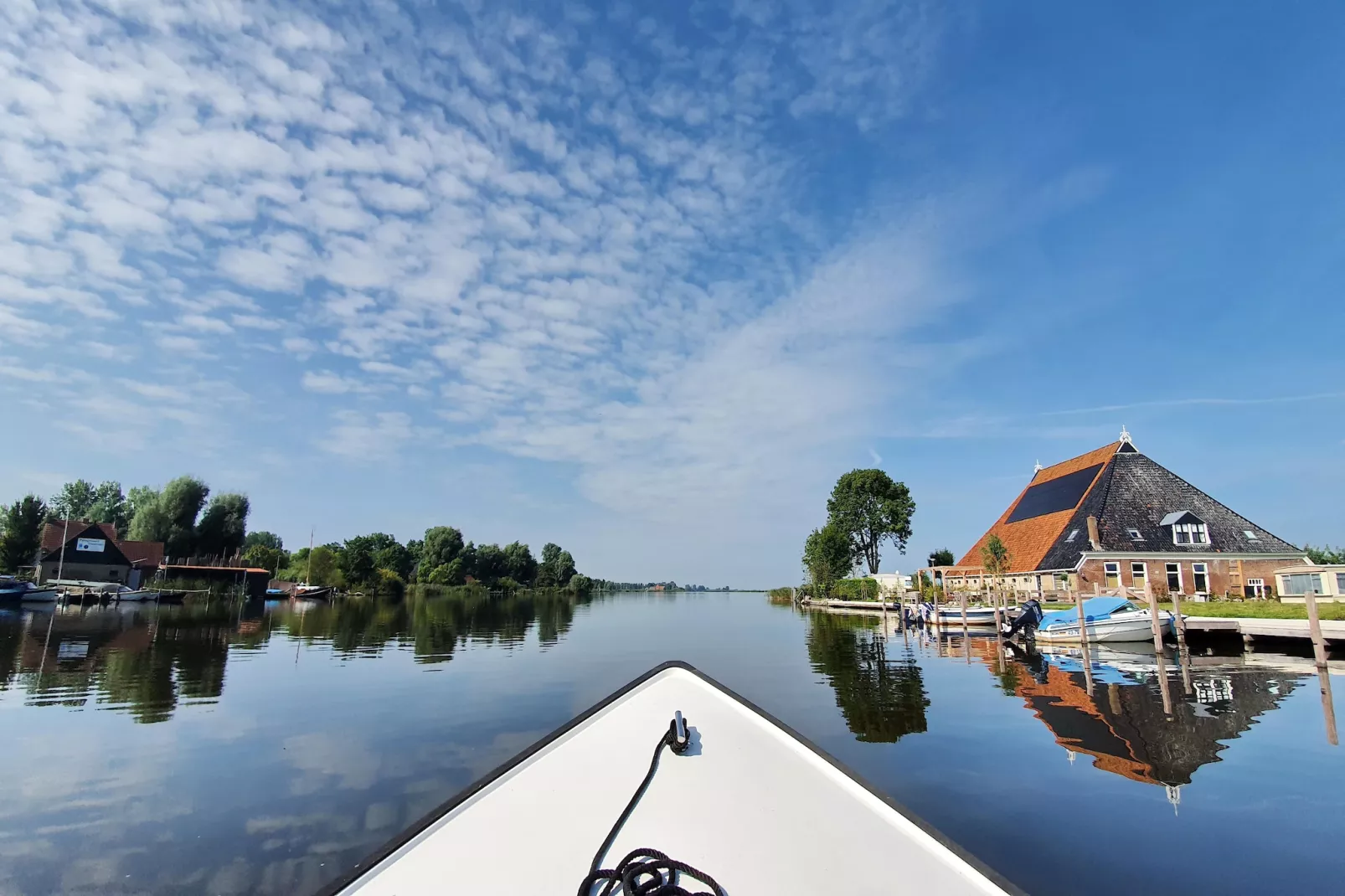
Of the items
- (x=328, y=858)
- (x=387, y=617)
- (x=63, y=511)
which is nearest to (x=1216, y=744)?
(x=328, y=858)

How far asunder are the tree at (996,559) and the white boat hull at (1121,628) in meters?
12.2

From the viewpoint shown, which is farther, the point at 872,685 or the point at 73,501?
the point at 73,501

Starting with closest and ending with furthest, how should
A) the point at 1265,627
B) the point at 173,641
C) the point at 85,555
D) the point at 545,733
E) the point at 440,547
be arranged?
1. the point at 545,733
2. the point at 1265,627
3. the point at 173,641
4. the point at 85,555
5. the point at 440,547

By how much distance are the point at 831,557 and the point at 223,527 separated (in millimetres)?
61558

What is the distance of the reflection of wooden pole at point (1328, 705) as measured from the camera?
10234 mm

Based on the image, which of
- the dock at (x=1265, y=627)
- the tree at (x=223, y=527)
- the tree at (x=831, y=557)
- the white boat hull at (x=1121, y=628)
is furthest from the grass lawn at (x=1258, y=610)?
the tree at (x=223, y=527)

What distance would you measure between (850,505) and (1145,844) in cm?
5737

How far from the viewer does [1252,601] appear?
24734 millimetres

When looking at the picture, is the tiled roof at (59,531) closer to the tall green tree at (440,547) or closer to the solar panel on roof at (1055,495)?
the tall green tree at (440,547)

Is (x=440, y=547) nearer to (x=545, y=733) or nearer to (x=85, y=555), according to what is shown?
(x=85, y=555)

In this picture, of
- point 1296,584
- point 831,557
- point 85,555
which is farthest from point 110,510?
point 1296,584

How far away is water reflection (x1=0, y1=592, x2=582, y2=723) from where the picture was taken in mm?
13977

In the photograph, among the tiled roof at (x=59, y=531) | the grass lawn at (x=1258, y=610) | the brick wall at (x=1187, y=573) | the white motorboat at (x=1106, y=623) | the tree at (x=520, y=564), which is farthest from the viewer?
the tree at (x=520, y=564)

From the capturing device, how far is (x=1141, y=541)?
31.0 metres
